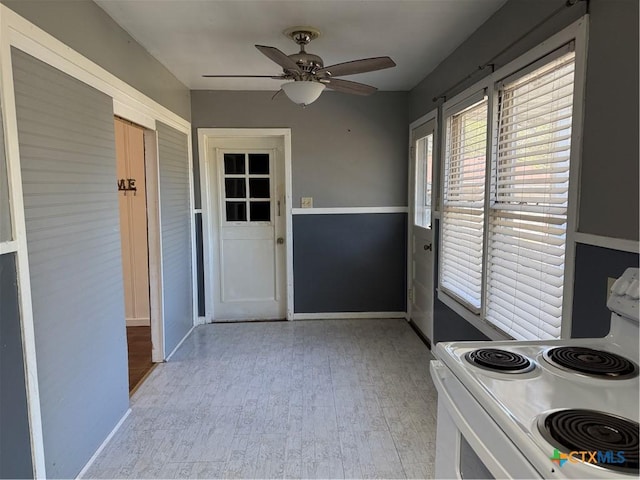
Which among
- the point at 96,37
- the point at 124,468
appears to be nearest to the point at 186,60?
the point at 96,37

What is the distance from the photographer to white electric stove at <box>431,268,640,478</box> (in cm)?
76

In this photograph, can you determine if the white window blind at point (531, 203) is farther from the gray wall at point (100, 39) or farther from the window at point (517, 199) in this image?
the gray wall at point (100, 39)

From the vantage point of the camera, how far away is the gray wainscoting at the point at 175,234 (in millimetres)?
3334

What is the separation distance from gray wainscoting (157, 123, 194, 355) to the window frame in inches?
89.9

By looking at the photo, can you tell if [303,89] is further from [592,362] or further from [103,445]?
[103,445]

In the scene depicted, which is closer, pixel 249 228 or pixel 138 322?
pixel 138 322

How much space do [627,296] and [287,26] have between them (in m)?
2.30

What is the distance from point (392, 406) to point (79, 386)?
1.82 m

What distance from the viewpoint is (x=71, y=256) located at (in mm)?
1927

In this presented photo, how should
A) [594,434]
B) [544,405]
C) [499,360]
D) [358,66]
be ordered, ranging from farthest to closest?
[358,66] < [499,360] < [544,405] < [594,434]

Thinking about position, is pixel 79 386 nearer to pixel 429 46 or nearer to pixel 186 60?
pixel 186 60

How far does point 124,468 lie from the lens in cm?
206

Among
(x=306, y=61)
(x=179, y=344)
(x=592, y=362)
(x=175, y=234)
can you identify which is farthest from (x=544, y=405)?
(x=179, y=344)

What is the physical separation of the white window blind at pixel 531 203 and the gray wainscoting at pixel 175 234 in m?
2.47
